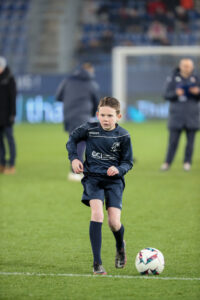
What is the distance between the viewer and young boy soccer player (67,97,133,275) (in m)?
5.41

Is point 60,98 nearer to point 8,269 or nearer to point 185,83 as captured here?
point 185,83

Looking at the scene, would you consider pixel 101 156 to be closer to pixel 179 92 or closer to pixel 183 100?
pixel 179 92

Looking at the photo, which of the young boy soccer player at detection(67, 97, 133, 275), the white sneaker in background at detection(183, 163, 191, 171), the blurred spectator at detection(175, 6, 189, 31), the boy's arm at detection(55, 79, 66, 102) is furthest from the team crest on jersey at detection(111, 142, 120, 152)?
the blurred spectator at detection(175, 6, 189, 31)

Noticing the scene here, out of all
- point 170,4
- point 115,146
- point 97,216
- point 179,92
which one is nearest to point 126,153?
point 115,146

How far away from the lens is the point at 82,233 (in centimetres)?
727

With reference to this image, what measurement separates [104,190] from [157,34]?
22.5 meters

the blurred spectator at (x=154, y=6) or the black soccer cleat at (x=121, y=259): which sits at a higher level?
the blurred spectator at (x=154, y=6)

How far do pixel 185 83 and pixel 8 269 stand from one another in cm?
761

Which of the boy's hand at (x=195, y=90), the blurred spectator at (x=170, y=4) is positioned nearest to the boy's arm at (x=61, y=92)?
the boy's hand at (x=195, y=90)

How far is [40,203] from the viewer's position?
9375 millimetres

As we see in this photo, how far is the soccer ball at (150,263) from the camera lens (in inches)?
210

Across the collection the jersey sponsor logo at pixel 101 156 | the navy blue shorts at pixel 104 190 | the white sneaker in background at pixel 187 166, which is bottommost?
the white sneaker in background at pixel 187 166

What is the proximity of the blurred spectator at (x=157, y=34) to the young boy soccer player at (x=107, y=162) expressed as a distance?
2170cm

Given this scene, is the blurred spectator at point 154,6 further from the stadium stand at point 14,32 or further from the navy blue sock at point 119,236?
the navy blue sock at point 119,236
